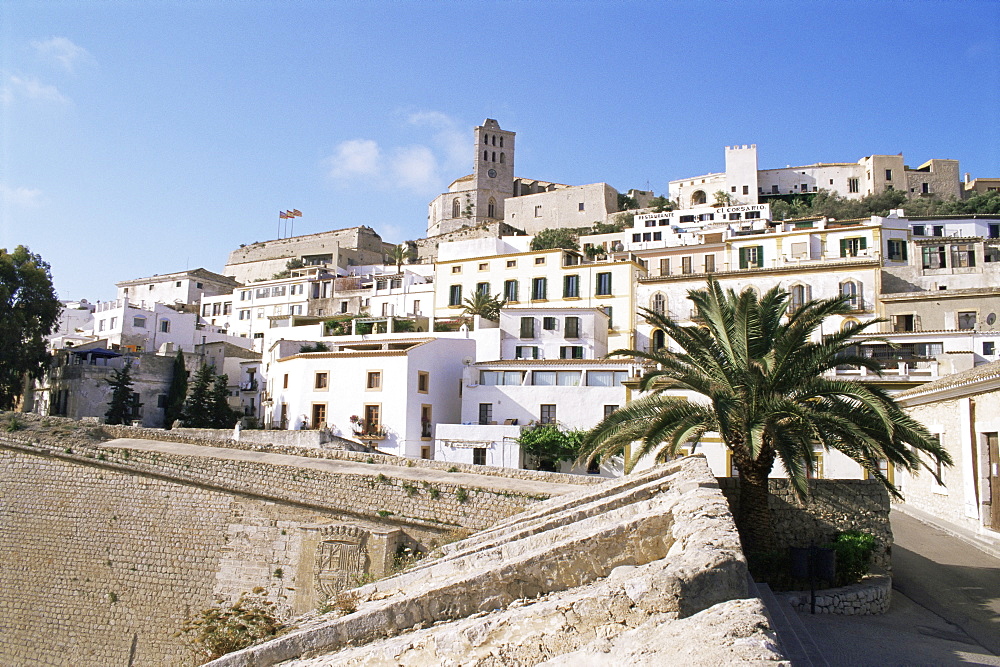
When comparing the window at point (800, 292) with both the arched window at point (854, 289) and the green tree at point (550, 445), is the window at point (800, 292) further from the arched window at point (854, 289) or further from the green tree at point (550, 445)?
the green tree at point (550, 445)

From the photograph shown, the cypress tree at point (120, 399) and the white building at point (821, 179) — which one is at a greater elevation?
the white building at point (821, 179)

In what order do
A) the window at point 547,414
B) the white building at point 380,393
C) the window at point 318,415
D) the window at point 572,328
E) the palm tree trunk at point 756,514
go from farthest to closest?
1. the window at point 572,328
2. the window at point 318,415
3. the white building at point 380,393
4. the window at point 547,414
5. the palm tree trunk at point 756,514

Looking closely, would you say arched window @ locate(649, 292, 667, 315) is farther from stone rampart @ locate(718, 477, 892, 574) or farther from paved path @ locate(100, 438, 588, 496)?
stone rampart @ locate(718, 477, 892, 574)

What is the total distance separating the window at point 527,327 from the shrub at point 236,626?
779 inches

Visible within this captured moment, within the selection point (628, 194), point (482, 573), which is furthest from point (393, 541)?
point (628, 194)

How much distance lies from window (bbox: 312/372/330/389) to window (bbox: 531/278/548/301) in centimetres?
1411

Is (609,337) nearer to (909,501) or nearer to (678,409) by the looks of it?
(909,501)

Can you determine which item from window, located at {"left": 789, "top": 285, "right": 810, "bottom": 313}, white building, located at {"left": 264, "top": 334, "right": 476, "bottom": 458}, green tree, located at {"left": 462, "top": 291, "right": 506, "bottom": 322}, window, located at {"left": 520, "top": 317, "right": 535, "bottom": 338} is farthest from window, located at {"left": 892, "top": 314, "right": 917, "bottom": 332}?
white building, located at {"left": 264, "top": 334, "right": 476, "bottom": 458}

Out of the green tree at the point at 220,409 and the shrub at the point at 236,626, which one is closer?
the shrub at the point at 236,626

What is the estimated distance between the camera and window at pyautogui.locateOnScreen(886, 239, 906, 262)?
124ft

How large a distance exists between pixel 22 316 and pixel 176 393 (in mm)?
7285

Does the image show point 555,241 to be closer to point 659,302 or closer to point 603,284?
point 603,284

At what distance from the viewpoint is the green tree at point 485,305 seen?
37438mm

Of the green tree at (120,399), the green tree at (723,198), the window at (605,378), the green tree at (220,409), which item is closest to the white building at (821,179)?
the green tree at (723,198)
